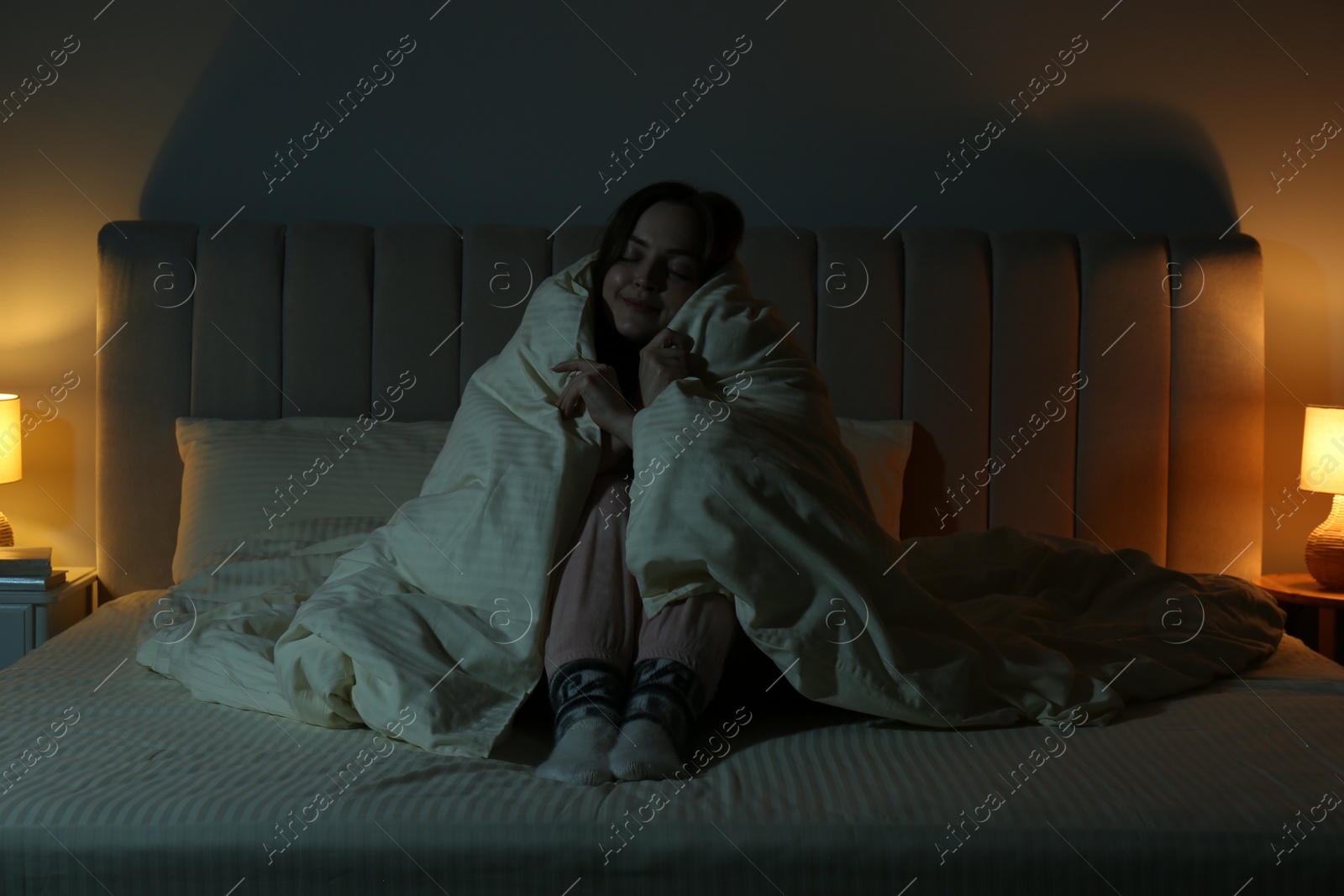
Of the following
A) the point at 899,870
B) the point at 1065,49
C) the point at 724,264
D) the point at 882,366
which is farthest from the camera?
the point at 1065,49

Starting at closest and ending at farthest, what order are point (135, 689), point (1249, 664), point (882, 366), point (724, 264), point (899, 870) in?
point (899, 870)
point (135, 689)
point (1249, 664)
point (724, 264)
point (882, 366)

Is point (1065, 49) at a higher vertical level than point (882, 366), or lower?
higher

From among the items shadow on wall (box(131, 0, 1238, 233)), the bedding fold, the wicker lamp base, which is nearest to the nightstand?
the bedding fold

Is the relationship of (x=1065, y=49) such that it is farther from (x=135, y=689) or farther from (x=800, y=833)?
(x=135, y=689)

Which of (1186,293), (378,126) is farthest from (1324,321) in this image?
(378,126)

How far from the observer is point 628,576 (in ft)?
4.54

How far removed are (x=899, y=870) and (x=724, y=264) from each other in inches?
42.4

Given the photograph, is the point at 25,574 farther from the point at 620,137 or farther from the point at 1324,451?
the point at 1324,451

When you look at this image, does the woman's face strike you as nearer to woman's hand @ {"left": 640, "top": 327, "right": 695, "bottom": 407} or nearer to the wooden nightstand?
woman's hand @ {"left": 640, "top": 327, "right": 695, "bottom": 407}

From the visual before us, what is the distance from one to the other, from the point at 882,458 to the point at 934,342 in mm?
332

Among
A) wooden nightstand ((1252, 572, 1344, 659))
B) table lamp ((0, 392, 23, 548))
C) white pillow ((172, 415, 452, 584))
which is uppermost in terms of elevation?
table lamp ((0, 392, 23, 548))

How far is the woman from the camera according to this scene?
3.97 ft

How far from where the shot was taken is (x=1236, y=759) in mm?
1230

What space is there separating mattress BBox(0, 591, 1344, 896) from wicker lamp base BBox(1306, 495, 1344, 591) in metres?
1.18
